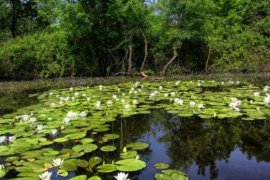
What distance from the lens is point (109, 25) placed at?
14727mm

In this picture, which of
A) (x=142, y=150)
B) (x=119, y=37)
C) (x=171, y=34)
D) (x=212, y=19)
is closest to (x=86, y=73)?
(x=119, y=37)

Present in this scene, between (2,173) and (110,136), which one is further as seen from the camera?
(110,136)

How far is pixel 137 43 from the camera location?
15344 mm

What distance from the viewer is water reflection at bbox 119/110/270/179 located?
10.9 ft

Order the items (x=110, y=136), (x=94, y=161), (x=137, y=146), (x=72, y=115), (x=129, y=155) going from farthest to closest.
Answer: (x=72, y=115)
(x=110, y=136)
(x=137, y=146)
(x=129, y=155)
(x=94, y=161)

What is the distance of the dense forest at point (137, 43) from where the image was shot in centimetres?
1412

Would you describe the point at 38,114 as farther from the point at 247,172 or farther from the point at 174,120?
the point at 247,172

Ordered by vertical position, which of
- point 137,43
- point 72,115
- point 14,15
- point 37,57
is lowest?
point 72,115

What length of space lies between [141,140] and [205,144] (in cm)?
81

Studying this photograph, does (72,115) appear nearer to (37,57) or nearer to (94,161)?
(94,161)

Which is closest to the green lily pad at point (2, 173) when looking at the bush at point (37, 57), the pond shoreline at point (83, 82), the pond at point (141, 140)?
the pond at point (141, 140)

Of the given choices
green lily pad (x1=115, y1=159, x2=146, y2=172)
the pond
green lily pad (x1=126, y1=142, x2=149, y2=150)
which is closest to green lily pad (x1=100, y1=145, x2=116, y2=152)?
the pond

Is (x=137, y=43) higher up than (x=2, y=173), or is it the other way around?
(x=137, y=43)

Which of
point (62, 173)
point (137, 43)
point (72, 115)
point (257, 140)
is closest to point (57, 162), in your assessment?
point (62, 173)
